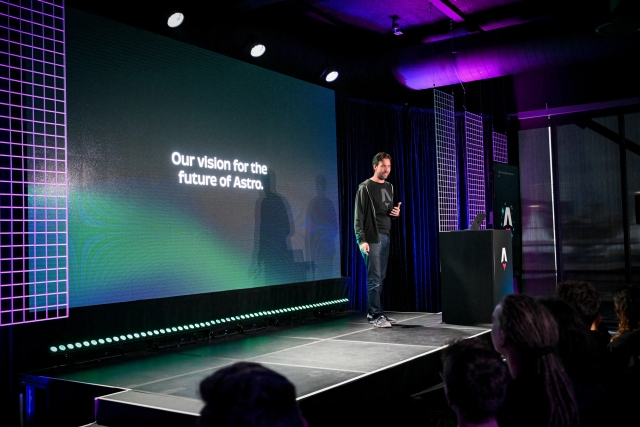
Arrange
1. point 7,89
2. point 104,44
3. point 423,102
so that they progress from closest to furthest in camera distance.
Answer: point 7,89 → point 104,44 → point 423,102

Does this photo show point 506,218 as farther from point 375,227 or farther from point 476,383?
point 476,383

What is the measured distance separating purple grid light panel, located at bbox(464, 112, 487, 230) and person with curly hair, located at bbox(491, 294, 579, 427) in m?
6.34

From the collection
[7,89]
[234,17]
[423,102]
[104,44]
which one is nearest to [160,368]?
[7,89]

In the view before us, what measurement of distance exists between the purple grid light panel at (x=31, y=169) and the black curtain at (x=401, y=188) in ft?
12.2

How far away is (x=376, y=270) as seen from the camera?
5469 mm

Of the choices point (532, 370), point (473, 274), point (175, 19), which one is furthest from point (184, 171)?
point (532, 370)

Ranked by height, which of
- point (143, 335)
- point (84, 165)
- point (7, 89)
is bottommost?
point (143, 335)

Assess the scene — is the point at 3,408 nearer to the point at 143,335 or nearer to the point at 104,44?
the point at 143,335

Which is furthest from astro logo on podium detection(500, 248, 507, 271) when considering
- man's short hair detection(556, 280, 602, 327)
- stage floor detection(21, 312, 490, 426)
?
man's short hair detection(556, 280, 602, 327)

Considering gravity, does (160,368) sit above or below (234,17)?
below

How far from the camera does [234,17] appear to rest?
5.86 meters

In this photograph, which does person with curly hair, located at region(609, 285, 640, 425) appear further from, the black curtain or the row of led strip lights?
the black curtain

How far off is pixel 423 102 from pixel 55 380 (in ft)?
19.1

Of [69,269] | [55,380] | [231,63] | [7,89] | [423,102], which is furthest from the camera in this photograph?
[423,102]
